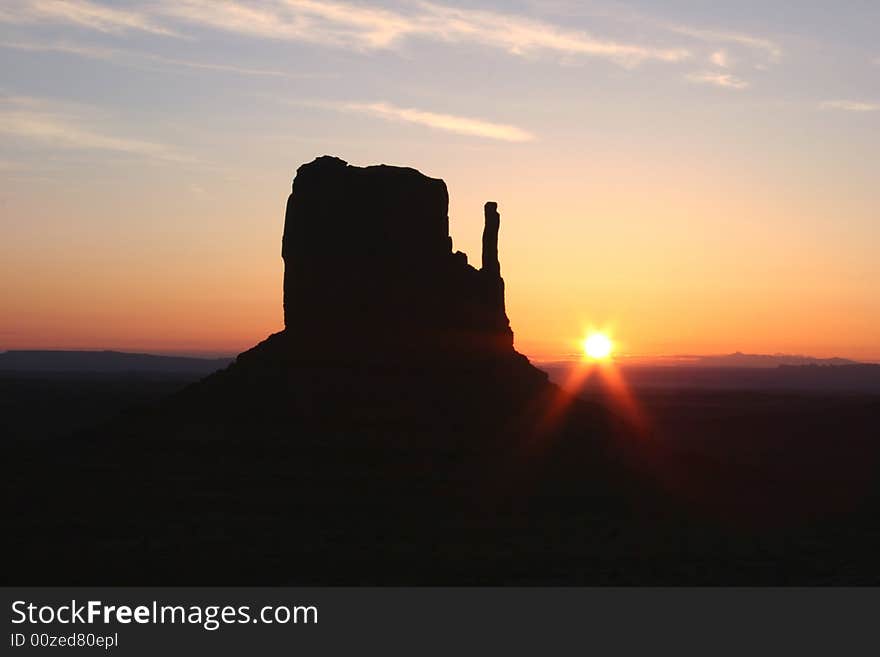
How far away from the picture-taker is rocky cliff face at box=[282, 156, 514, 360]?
216 ft

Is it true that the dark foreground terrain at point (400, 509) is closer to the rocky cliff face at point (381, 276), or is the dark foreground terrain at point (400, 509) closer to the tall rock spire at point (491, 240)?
the rocky cliff face at point (381, 276)

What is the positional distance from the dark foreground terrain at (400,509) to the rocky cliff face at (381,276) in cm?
282

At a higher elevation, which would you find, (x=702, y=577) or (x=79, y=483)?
(x=79, y=483)

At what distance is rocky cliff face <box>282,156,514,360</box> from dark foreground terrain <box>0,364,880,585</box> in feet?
9.26

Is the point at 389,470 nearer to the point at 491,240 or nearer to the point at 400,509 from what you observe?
the point at 400,509

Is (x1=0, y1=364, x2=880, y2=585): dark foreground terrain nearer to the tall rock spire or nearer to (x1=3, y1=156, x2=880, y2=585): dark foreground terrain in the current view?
(x1=3, y1=156, x2=880, y2=585): dark foreground terrain

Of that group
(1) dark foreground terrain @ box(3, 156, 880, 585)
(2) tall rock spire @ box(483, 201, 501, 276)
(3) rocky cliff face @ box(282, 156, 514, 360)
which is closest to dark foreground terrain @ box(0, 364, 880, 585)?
(1) dark foreground terrain @ box(3, 156, 880, 585)

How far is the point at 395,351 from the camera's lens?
6512cm

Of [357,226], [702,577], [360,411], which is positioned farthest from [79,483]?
[702,577]

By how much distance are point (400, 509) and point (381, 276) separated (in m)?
13.5

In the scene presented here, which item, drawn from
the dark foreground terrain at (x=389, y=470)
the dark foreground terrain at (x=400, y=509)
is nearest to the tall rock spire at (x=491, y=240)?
the dark foreground terrain at (x=389, y=470)
